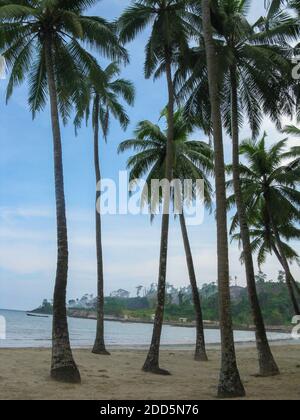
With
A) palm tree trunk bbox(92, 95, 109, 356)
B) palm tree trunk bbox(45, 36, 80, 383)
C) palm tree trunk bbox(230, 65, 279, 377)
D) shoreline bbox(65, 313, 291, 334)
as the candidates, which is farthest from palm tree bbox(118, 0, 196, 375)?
shoreline bbox(65, 313, 291, 334)

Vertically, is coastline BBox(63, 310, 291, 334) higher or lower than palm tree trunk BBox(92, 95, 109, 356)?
lower

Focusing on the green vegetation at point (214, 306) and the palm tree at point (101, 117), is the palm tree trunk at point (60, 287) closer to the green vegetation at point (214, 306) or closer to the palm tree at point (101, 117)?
the palm tree at point (101, 117)

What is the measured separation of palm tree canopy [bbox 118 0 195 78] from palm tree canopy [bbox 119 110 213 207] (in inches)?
215

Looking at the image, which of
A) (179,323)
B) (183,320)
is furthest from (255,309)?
(183,320)

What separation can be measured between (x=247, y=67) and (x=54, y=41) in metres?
7.07

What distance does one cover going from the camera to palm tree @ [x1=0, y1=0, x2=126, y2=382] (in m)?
14.0

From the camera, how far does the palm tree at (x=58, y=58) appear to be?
1402 cm

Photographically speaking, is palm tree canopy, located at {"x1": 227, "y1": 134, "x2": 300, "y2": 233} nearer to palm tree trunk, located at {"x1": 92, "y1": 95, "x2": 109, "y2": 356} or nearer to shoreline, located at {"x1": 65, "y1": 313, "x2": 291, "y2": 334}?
palm tree trunk, located at {"x1": 92, "y1": 95, "x2": 109, "y2": 356}

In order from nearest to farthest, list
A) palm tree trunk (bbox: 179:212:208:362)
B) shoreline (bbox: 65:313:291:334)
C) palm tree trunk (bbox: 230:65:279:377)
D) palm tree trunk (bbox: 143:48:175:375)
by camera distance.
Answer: palm tree trunk (bbox: 230:65:279:377) < palm tree trunk (bbox: 143:48:175:375) < palm tree trunk (bbox: 179:212:208:362) < shoreline (bbox: 65:313:291:334)

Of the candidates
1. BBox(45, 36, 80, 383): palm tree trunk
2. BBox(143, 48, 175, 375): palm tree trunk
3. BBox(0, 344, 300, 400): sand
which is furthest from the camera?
BBox(143, 48, 175, 375): palm tree trunk

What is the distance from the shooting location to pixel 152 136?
24844 millimetres

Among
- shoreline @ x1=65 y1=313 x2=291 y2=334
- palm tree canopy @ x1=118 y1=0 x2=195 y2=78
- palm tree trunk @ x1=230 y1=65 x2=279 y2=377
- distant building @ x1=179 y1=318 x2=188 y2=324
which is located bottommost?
shoreline @ x1=65 y1=313 x2=291 y2=334
